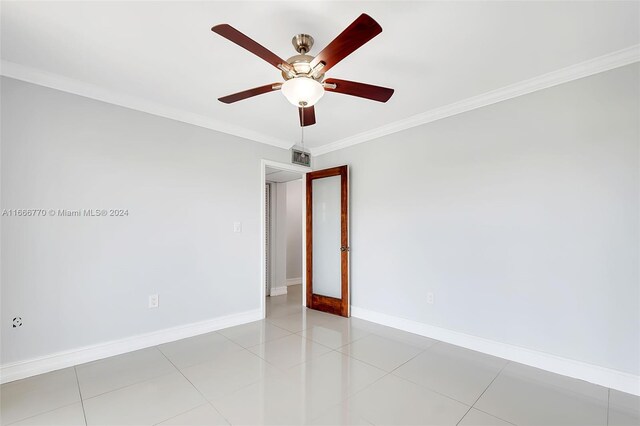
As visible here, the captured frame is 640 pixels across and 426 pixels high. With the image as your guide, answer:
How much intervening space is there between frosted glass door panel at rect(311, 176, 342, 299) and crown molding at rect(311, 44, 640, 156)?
0.92m

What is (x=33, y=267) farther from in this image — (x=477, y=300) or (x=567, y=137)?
(x=567, y=137)

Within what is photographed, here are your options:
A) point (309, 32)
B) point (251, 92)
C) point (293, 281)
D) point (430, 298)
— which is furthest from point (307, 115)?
point (293, 281)

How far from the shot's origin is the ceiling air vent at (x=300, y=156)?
168 inches

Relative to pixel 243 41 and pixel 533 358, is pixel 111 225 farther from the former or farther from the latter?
pixel 533 358

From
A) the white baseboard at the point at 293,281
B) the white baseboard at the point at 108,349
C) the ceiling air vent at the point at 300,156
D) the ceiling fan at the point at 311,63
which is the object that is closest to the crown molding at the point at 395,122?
the ceiling air vent at the point at 300,156

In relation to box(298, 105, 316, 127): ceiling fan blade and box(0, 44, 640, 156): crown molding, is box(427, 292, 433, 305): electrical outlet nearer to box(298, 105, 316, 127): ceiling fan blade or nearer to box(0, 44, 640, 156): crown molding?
box(0, 44, 640, 156): crown molding

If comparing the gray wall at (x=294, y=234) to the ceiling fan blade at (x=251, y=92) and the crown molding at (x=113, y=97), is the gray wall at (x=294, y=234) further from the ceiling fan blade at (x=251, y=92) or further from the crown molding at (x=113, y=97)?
the ceiling fan blade at (x=251, y=92)

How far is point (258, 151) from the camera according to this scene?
12.6 ft

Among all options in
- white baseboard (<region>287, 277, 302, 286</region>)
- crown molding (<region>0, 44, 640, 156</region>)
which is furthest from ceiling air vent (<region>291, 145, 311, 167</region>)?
white baseboard (<region>287, 277, 302, 286</region>)

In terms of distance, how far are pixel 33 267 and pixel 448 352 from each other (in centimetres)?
372

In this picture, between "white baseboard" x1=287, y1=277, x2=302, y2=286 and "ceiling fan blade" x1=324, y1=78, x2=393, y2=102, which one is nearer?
"ceiling fan blade" x1=324, y1=78, x2=393, y2=102

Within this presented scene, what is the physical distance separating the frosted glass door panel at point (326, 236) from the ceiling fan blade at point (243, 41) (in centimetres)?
256

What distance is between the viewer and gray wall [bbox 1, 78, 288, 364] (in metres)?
2.28

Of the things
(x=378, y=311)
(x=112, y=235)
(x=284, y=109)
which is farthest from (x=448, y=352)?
(x=112, y=235)
